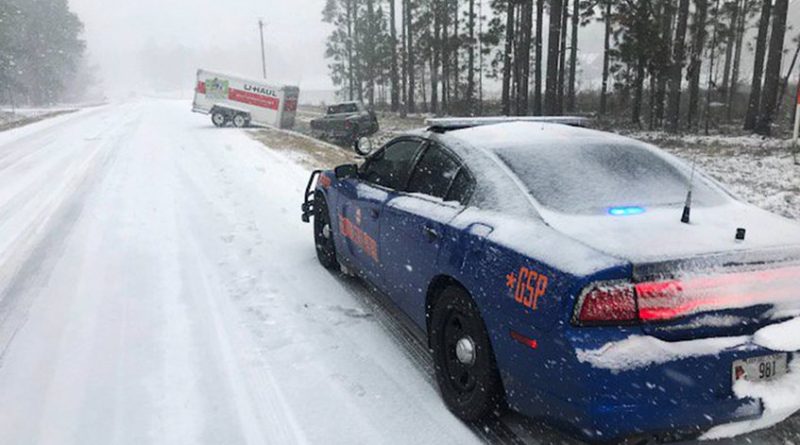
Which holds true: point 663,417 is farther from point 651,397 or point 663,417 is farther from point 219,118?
point 219,118

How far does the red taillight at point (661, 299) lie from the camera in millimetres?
2248

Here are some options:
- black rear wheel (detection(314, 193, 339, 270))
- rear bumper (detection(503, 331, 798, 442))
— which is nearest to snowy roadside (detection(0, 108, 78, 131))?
black rear wheel (detection(314, 193, 339, 270))

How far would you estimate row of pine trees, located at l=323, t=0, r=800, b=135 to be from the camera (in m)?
21.9

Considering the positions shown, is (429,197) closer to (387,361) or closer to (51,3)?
(387,361)

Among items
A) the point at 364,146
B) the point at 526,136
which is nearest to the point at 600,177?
the point at 526,136

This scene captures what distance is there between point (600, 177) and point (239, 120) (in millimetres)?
26014

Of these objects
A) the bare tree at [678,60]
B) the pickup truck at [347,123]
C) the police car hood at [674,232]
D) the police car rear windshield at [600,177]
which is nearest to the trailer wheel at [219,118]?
the pickup truck at [347,123]

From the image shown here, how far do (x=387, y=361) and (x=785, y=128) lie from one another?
2430cm

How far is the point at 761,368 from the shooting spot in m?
2.35

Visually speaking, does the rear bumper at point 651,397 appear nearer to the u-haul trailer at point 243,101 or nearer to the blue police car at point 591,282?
the blue police car at point 591,282

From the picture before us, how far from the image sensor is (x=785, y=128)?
22.2 metres

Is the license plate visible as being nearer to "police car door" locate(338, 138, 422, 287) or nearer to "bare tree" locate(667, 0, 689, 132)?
"police car door" locate(338, 138, 422, 287)

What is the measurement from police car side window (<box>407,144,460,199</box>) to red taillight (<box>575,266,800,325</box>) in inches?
57.7

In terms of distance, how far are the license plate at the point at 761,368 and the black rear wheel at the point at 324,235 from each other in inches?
149
